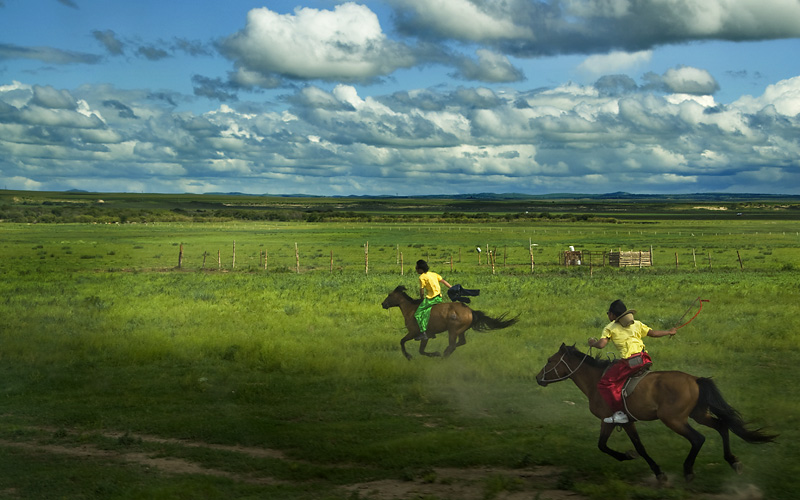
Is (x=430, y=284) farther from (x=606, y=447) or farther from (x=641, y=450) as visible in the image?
(x=641, y=450)

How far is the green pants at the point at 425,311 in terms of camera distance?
57.9ft

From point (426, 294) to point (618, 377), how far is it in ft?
26.2

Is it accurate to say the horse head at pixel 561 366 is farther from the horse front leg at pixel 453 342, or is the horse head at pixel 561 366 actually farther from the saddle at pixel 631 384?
the horse front leg at pixel 453 342

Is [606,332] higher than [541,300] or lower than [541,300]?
higher

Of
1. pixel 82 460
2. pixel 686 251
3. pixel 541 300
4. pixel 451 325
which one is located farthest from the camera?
pixel 686 251

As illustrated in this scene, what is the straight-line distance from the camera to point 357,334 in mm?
24422

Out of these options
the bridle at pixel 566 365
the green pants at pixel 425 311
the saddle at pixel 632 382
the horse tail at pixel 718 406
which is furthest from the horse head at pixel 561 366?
the green pants at pixel 425 311

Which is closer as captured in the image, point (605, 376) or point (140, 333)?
point (605, 376)

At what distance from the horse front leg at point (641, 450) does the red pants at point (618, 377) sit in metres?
0.28

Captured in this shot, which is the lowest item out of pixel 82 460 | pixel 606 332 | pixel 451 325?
pixel 82 460

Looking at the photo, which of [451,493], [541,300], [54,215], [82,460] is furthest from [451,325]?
[54,215]

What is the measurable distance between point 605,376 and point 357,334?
14.9 metres

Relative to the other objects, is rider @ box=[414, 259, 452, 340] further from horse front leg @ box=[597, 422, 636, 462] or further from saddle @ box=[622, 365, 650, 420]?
saddle @ box=[622, 365, 650, 420]

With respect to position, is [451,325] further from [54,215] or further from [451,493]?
[54,215]
